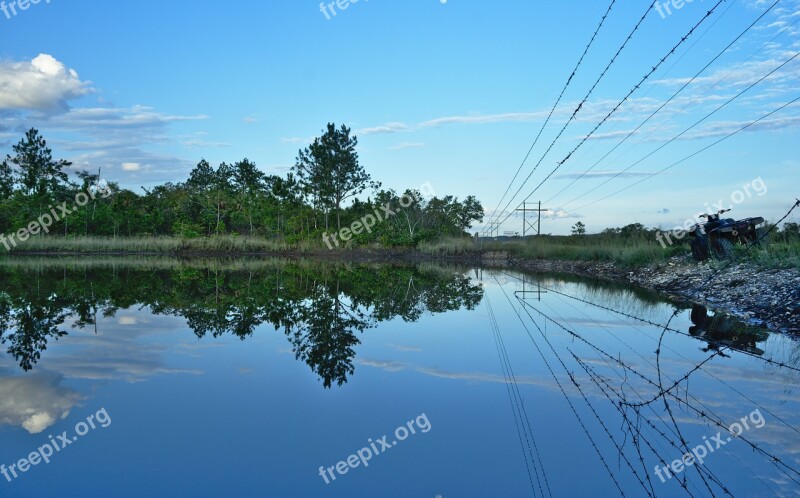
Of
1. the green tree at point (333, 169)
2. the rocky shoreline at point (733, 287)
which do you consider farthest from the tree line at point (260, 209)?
the rocky shoreline at point (733, 287)

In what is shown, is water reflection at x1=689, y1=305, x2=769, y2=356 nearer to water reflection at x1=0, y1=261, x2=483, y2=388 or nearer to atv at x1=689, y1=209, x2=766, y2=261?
water reflection at x1=0, y1=261, x2=483, y2=388

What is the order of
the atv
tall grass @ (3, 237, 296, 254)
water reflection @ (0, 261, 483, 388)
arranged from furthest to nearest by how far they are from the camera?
tall grass @ (3, 237, 296, 254) → the atv → water reflection @ (0, 261, 483, 388)

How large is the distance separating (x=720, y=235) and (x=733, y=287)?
4.37 meters

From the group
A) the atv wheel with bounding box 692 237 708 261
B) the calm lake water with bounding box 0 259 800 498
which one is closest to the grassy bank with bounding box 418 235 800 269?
the atv wheel with bounding box 692 237 708 261

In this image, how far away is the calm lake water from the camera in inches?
147

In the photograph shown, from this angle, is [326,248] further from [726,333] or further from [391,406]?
[391,406]

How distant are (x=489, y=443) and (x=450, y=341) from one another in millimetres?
4478

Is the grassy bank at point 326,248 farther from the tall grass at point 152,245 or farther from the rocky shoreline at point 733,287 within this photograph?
the rocky shoreline at point 733,287

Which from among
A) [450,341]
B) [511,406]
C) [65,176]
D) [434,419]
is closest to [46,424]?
[434,419]

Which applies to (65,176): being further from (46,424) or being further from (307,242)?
(46,424)

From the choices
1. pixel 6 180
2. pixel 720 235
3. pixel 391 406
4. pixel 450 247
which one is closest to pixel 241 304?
pixel 391 406

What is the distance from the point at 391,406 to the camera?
522cm

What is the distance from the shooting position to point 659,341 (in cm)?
867

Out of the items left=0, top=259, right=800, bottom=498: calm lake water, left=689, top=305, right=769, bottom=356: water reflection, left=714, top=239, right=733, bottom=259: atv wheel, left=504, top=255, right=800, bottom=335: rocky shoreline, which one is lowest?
left=0, top=259, right=800, bottom=498: calm lake water
